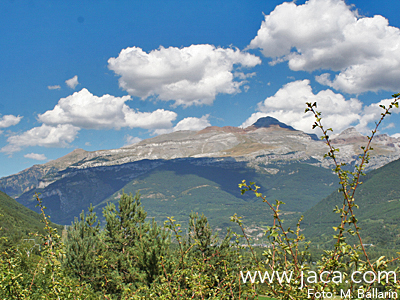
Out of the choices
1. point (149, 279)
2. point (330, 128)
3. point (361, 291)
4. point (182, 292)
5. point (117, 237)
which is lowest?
point (149, 279)

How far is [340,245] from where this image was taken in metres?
3.79

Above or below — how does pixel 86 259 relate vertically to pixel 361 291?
below

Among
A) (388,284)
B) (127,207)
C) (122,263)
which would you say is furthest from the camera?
(127,207)

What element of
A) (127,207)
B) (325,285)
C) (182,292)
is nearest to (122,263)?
(127,207)

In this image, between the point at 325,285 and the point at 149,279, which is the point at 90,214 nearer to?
the point at 149,279

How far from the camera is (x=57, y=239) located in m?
5.98

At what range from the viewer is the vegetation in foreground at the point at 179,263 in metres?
3.99

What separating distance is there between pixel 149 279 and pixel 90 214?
13442mm

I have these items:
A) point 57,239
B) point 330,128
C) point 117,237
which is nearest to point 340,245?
point 330,128

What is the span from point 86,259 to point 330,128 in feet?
75.5

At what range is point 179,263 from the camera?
272 inches

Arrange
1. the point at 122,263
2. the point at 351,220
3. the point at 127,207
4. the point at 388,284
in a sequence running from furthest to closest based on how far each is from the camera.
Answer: the point at 127,207, the point at 122,263, the point at 388,284, the point at 351,220

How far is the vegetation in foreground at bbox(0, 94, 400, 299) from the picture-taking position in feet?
13.1

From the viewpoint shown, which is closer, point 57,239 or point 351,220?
point 351,220
